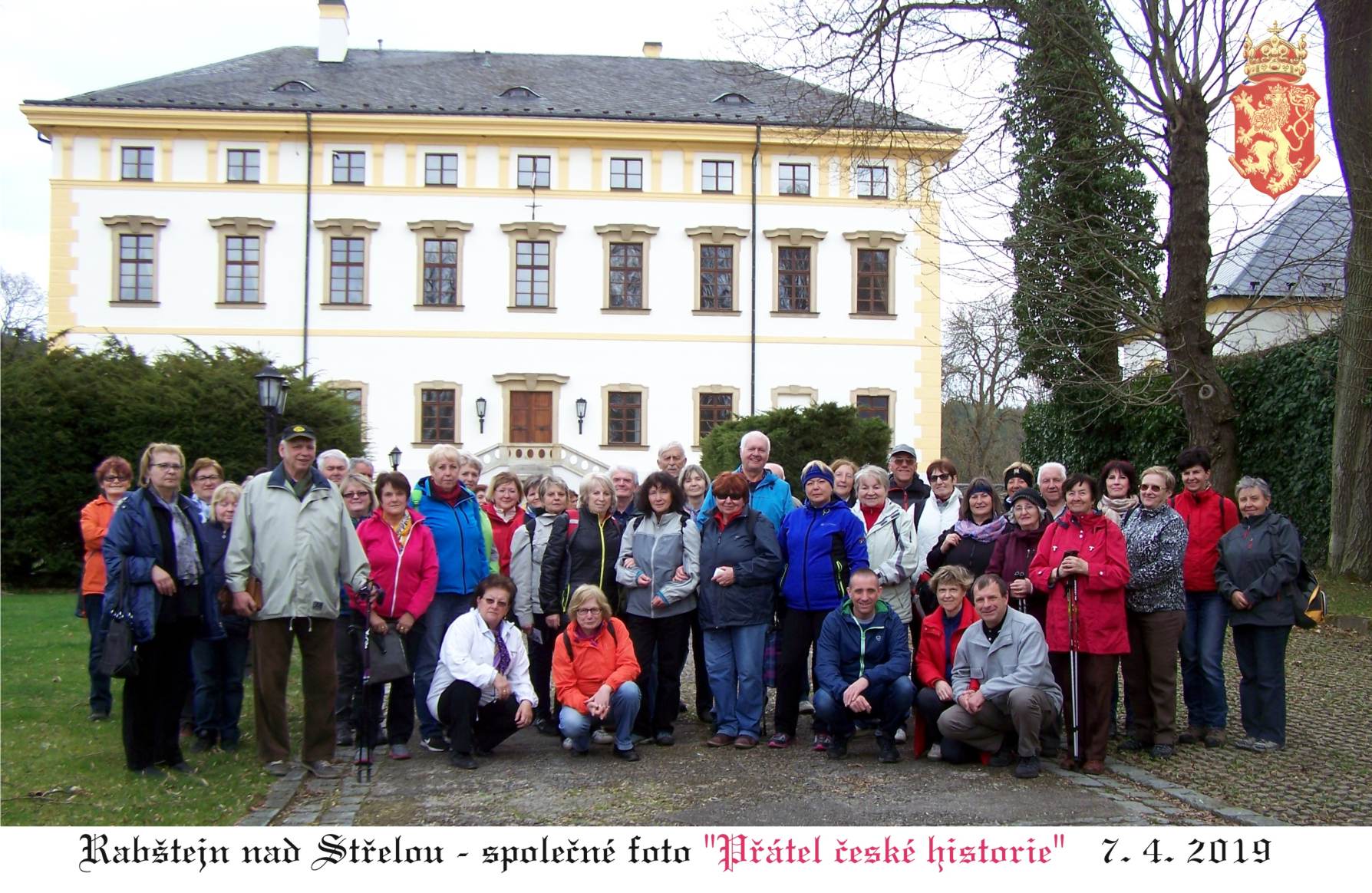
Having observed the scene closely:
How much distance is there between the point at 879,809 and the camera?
597 cm

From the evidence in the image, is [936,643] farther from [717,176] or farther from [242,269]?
[242,269]

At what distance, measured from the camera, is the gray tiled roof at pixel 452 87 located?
33.5 m

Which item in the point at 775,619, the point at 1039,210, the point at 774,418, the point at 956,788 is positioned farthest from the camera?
the point at 774,418

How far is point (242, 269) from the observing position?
3372cm

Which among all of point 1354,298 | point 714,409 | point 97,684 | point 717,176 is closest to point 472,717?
point 97,684

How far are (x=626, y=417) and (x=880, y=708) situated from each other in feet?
88.7

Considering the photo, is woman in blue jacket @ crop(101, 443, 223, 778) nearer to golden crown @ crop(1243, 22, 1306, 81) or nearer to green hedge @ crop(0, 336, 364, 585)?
green hedge @ crop(0, 336, 364, 585)

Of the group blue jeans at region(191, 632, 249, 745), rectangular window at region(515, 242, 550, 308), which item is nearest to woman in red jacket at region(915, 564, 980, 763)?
blue jeans at region(191, 632, 249, 745)

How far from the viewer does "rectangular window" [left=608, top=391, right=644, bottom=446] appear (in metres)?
34.0

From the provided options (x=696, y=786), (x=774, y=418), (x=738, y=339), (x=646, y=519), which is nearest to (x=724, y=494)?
(x=646, y=519)

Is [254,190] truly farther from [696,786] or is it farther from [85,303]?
[696,786]

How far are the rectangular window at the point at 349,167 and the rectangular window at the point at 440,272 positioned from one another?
2.63 m

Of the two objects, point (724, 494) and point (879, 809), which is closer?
point (879, 809)

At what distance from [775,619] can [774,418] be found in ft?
55.3
